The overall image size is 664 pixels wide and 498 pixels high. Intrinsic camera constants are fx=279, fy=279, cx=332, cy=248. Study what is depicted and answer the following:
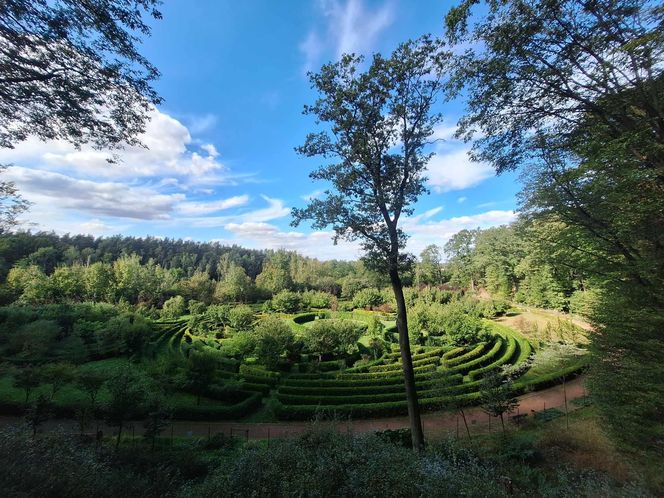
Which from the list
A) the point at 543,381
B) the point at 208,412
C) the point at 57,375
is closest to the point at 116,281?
the point at 57,375

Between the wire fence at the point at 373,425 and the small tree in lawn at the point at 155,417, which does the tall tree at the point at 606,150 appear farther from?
the small tree in lawn at the point at 155,417

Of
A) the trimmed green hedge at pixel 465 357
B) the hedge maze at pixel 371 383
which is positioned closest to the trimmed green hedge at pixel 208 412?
the hedge maze at pixel 371 383

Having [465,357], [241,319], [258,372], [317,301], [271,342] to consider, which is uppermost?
[317,301]

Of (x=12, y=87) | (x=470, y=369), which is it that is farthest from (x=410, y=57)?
(x=470, y=369)

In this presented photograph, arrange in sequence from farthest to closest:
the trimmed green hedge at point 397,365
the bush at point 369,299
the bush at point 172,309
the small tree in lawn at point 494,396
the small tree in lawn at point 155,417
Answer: the bush at point 369,299 < the bush at point 172,309 < the trimmed green hedge at point 397,365 < the small tree in lawn at point 494,396 < the small tree in lawn at point 155,417

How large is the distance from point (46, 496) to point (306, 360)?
21.8 m

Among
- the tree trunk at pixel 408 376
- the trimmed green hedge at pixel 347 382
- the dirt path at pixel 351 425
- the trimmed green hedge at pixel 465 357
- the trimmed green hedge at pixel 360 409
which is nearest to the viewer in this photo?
the tree trunk at pixel 408 376

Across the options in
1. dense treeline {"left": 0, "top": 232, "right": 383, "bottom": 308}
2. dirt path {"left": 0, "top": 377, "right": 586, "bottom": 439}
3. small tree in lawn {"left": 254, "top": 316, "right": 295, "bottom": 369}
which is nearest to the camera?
dirt path {"left": 0, "top": 377, "right": 586, "bottom": 439}

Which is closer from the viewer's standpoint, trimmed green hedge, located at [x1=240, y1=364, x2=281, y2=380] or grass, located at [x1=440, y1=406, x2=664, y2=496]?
grass, located at [x1=440, y1=406, x2=664, y2=496]

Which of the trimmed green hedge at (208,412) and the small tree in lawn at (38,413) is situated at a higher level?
the small tree in lawn at (38,413)

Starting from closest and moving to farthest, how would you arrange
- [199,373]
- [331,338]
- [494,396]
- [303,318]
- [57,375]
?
[494,396], [57,375], [199,373], [331,338], [303,318]

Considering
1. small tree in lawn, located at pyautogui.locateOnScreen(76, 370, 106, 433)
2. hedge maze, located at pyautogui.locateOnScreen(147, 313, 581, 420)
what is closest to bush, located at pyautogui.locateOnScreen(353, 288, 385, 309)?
hedge maze, located at pyautogui.locateOnScreen(147, 313, 581, 420)

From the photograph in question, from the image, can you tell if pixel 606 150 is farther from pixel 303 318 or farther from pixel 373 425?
pixel 303 318

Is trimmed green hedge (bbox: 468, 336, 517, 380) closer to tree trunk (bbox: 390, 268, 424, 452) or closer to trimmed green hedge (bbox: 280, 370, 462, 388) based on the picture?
trimmed green hedge (bbox: 280, 370, 462, 388)
